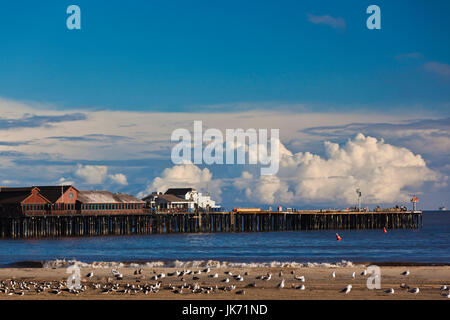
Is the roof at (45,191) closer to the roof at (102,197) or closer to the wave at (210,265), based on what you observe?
the roof at (102,197)

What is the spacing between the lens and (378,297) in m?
25.2

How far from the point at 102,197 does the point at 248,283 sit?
216ft

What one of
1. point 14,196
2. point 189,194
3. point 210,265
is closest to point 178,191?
point 189,194

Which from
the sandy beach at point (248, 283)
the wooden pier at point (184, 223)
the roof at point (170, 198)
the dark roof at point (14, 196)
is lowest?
the wooden pier at point (184, 223)

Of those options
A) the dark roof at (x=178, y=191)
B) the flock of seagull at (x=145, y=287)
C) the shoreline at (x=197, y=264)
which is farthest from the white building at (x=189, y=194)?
the flock of seagull at (x=145, y=287)

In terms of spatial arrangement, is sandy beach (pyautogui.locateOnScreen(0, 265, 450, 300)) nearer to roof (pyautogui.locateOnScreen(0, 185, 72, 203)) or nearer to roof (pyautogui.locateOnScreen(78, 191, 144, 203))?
roof (pyautogui.locateOnScreen(0, 185, 72, 203))

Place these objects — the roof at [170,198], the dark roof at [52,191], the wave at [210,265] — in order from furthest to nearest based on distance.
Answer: the roof at [170,198]
the dark roof at [52,191]
the wave at [210,265]

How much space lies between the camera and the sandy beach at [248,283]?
25.8 meters

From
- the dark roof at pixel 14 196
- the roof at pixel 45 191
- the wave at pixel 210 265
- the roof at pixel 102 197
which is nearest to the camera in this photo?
the wave at pixel 210 265

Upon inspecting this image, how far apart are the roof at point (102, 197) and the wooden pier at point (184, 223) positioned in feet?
7.49

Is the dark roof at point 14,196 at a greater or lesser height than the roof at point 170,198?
greater

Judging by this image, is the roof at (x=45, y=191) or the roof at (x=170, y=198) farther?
the roof at (x=170, y=198)
